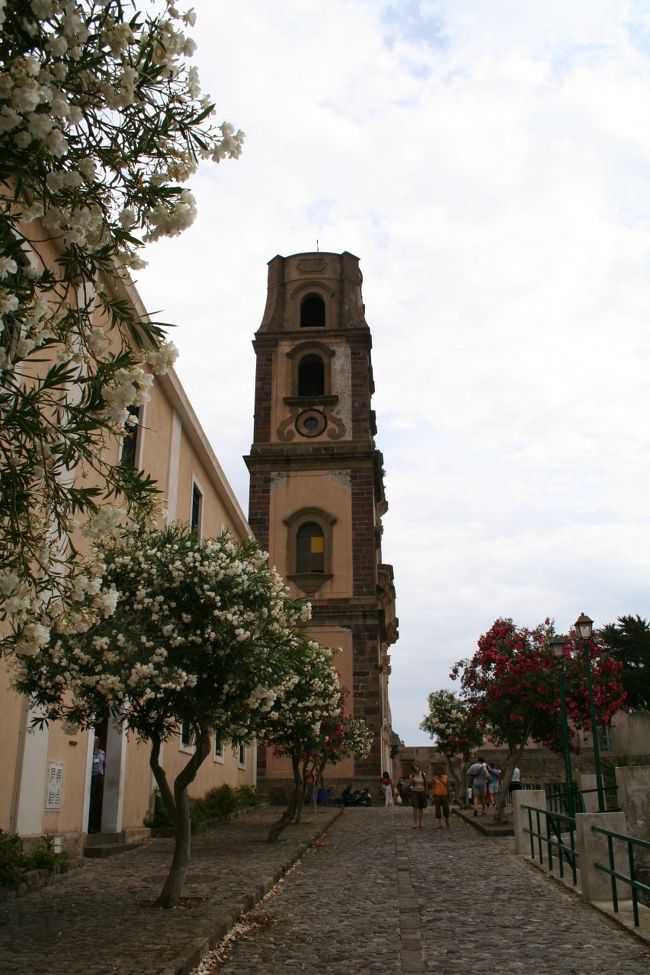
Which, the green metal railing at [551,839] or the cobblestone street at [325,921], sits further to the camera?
the green metal railing at [551,839]

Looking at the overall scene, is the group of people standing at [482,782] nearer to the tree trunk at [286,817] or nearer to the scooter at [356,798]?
the tree trunk at [286,817]

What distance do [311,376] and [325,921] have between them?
2951 centimetres

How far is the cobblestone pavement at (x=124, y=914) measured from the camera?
6582 mm

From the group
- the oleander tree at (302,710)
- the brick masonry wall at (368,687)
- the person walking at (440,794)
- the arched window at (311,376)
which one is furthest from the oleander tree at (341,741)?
the arched window at (311,376)

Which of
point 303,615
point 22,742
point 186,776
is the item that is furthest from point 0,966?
point 303,615

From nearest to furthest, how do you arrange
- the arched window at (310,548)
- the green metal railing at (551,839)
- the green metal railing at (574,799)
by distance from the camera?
the green metal railing at (551,839)
the green metal railing at (574,799)
the arched window at (310,548)

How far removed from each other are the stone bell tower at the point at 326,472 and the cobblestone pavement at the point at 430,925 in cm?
1761

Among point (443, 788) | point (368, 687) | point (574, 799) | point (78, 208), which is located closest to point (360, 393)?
point (368, 687)

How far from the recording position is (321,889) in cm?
1110

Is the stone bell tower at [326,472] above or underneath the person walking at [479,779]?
above

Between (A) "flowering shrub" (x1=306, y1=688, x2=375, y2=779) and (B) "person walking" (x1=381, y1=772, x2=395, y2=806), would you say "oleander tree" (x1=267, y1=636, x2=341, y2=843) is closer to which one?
(A) "flowering shrub" (x1=306, y1=688, x2=375, y2=779)

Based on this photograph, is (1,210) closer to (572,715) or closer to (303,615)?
(303,615)

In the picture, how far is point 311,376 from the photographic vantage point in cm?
3700

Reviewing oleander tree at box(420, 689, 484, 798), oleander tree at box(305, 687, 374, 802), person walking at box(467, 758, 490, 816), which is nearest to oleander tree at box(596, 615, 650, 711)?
oleander tree at box(420, 689, 484, 798)
